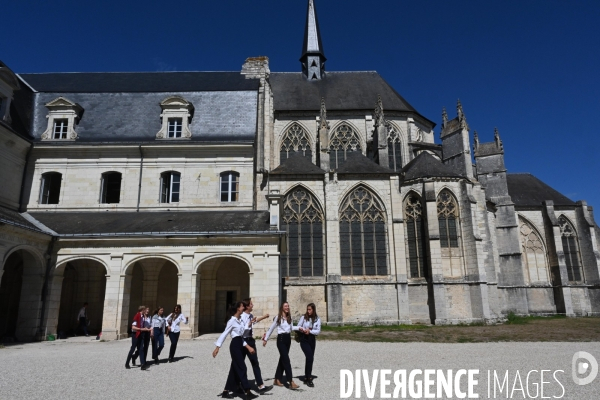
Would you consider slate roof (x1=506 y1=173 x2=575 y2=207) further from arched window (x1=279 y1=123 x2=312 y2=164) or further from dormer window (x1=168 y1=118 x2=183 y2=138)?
dormer window (x1=168 y1=118 x2=183 y2=138)

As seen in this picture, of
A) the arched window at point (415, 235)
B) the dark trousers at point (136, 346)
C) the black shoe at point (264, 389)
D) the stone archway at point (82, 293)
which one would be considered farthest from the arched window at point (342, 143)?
the black shoe at point (264, 389)

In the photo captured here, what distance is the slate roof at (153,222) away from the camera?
Answer: 47.2ft

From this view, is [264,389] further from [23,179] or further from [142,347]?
[23,179]

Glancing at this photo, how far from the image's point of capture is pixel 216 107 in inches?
787

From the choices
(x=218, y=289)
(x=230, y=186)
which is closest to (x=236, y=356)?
(x=218, y=289)

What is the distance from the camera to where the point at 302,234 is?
64.3ft

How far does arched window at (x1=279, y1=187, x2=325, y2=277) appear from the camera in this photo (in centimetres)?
1920

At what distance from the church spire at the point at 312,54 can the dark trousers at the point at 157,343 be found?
82.3ft

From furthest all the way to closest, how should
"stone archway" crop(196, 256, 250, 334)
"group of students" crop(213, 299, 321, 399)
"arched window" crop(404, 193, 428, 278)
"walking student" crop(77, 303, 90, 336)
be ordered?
"arched window" crop(404, 193, 428, 278), "stone archway" crop(196, 256, 250, 334), "walking student" crop(77, 303, 90, 336), "group of students" crop(213, 299, 321, 399)

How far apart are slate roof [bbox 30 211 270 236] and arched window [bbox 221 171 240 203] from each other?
139 cm

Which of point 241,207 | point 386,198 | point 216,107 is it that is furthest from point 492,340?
point 216,107

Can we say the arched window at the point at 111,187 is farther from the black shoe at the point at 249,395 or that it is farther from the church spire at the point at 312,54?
the church spire at the point at 312,54

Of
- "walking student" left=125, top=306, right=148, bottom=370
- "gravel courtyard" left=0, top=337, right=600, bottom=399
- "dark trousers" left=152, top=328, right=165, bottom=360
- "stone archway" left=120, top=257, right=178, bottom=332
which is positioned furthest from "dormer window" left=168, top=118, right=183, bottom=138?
"walking student" left=125, top=306, right=148, bottom=370

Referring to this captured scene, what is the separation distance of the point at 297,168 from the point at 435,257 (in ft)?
26.2
